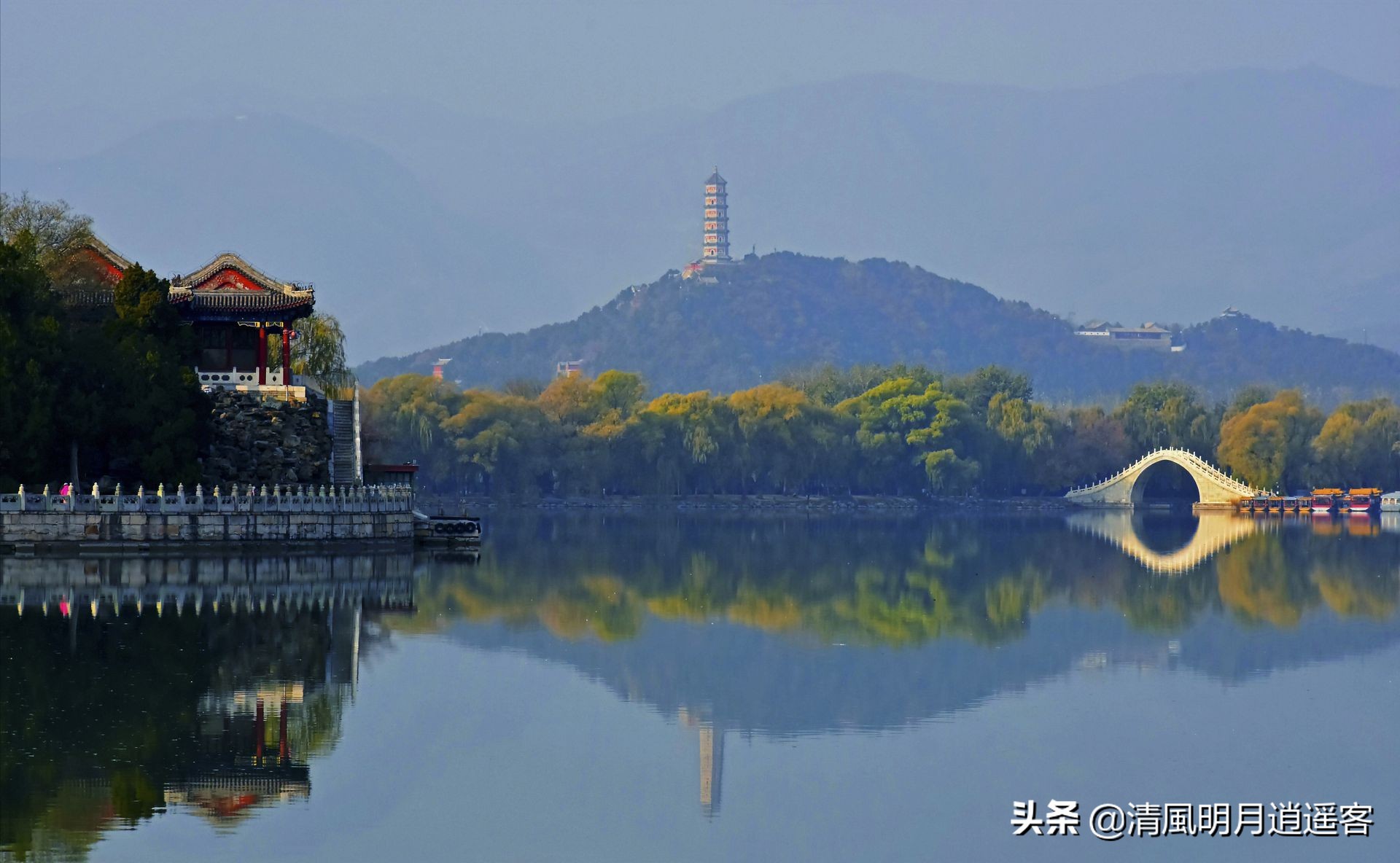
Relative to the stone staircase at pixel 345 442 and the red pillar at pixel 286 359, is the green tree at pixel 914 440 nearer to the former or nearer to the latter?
the stone staircase at pixel 345 442

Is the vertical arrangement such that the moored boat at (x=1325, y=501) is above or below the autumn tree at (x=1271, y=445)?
below

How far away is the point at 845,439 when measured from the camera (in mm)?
92125

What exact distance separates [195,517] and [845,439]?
5761 centimetres

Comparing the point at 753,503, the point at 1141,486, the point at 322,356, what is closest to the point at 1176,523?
the point at 753,503

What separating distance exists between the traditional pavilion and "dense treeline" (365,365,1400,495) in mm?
31551

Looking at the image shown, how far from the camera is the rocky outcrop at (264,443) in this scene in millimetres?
41875

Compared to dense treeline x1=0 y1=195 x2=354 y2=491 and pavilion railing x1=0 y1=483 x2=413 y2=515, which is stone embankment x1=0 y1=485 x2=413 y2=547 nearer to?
pavilion railing x1=0 y1=483 x2=413 y2=515

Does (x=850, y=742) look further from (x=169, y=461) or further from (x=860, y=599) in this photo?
(x=169, y=461)

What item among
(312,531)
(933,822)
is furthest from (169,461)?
(933,822)

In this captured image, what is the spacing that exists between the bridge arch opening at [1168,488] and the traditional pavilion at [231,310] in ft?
197

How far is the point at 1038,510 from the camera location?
9088 cm

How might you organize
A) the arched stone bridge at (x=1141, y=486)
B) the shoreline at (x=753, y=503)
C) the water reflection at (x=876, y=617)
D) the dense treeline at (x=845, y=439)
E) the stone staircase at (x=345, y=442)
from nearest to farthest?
1. the water reflection at (x=876, y=617)
2. the stone staircase at (x=345, y=442)
3. the shoreline at (x=753, y=503)
4. the dense treeline at (x=845, y=439)
5. the arched stone bridge at (x=1141, y=486)

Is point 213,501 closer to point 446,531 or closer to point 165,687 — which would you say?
point 446,531

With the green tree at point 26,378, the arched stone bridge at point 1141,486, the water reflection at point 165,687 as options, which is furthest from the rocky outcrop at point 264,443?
the arched stone bridge at point 1141,486
